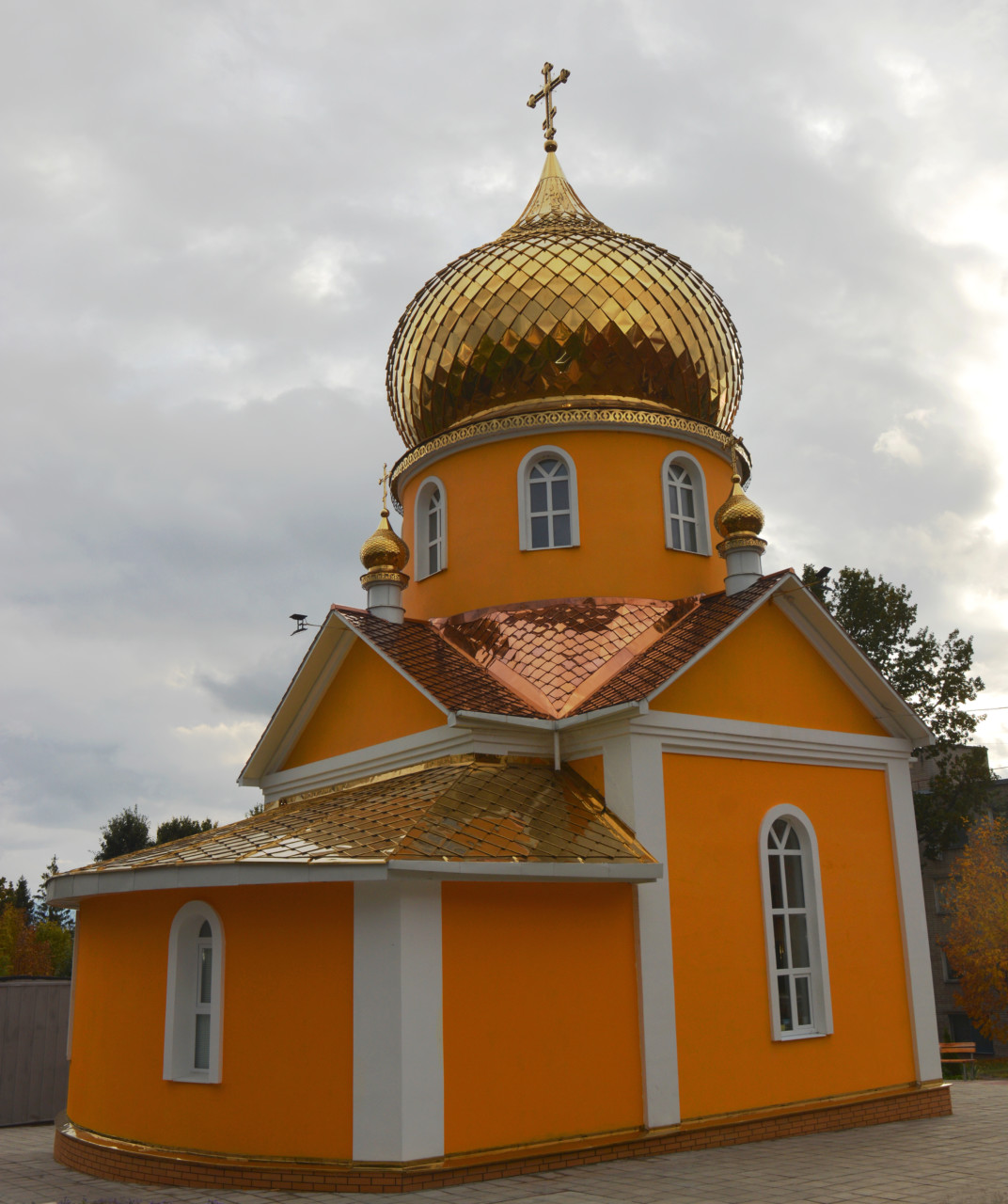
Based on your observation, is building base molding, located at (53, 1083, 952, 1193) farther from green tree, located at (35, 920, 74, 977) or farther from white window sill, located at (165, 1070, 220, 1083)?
green tree, located at (35, 920, 74, 977)

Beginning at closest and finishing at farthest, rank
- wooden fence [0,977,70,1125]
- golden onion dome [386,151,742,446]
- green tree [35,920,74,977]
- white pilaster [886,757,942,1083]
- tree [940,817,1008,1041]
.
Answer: white pilaster [886,757,942,1083] → golden onion dome [386,151,742,446] → wooden fence [0,977,70,1125] → tree [940,817,1008,1041] → green tree [35,920,74,977]

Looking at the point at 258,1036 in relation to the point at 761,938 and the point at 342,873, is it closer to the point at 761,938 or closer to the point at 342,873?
the point at 342,873

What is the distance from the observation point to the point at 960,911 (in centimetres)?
2538

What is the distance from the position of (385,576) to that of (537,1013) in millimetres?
5528

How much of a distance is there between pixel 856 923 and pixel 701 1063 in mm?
2467

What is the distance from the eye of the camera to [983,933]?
24.9 meters

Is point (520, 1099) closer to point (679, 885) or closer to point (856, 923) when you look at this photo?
point (679, 885)

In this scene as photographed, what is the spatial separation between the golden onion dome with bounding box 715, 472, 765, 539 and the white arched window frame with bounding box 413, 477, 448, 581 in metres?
3.25

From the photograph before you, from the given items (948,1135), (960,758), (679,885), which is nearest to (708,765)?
(679,885)

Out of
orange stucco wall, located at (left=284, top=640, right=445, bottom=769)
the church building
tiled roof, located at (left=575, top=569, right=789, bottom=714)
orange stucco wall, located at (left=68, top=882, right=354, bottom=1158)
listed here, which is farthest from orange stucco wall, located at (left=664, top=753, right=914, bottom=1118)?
Result: orange stucco wall, located at (left=68, top=882, right=354, bottom=1158)

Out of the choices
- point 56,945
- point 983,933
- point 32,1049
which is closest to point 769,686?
point 32,1049

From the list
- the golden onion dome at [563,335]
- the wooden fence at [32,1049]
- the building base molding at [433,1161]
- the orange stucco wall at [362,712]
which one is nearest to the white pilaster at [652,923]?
the building base molding at [433,1161]

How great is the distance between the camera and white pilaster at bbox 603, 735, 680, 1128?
8.59 metres

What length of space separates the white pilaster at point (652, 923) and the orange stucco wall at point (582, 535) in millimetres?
2895
